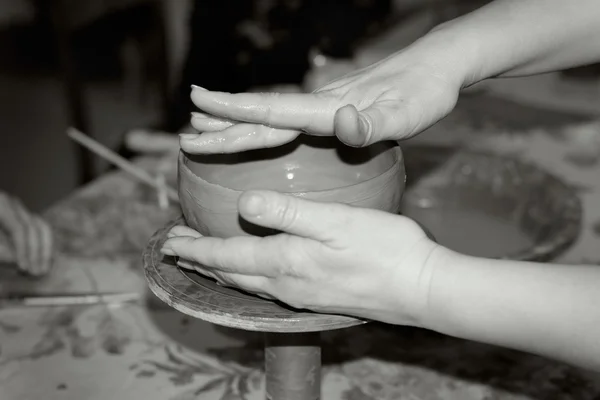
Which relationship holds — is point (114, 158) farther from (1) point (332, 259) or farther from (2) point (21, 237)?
(1) point (332, 259)

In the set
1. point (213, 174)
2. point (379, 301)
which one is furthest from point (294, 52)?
point (379, 301)

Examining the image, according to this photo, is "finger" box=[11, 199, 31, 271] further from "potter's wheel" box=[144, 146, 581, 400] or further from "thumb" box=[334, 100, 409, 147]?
"thumb" box=[334, 100, 409, 147]

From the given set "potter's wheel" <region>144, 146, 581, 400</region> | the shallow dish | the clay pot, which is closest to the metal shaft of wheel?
"potter's wheel" <region>144, 146, 581, 400</region>

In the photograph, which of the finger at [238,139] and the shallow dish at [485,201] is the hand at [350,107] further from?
the shallow dish at [485,201]

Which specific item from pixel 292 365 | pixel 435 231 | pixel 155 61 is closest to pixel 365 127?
pixel 292 365

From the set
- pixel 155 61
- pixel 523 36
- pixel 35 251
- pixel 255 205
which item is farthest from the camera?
pixel 155 61

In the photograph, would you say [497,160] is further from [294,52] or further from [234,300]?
[294,52]

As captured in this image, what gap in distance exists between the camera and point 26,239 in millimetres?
969

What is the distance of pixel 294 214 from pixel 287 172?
0.45ft

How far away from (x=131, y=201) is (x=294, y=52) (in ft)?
3.22

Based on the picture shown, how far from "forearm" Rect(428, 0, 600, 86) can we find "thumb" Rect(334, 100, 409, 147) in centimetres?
13

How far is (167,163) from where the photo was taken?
123 cm

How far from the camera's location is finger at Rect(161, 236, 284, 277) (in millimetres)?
542

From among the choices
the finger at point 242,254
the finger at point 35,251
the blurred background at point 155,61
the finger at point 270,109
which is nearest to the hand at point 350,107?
the finger at point 270,109
